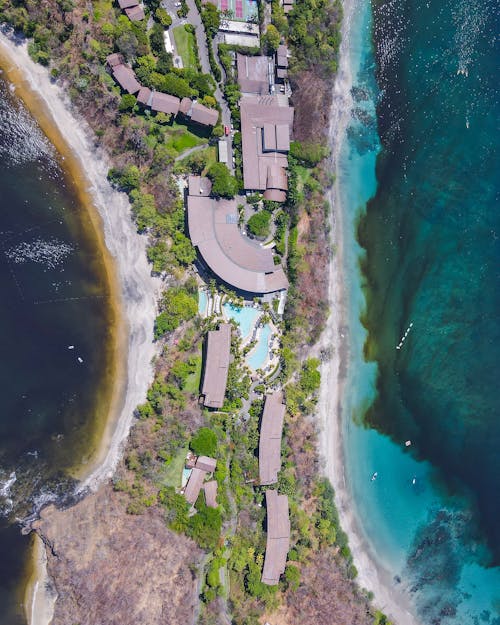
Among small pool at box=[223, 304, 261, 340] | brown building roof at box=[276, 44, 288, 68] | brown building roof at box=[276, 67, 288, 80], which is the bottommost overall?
small pool at box=[223, 304, 261, 340]

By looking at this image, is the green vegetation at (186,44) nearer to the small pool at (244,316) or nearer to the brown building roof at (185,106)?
the brown building roof at (185,106)

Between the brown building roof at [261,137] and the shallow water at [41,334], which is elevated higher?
the brown building roof at [261,137]

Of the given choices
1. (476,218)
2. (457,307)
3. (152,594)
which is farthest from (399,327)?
(152,594)

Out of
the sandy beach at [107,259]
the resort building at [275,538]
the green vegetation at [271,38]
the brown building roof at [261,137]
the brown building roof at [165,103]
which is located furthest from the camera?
the green vegetation at [271,38]

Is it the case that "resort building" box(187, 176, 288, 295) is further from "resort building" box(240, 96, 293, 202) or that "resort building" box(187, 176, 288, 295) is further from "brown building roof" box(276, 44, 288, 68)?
"brown building roof" box(276, 44, 288, 68)

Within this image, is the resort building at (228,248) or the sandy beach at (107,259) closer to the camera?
the sandy beach at (107,259)

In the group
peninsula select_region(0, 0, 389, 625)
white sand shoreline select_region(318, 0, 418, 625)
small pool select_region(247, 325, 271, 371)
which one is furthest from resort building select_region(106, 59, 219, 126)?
small pool select_region(247, 325, 271, 371)

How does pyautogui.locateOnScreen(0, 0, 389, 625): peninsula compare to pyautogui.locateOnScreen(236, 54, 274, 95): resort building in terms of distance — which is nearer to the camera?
pyautogui.locateOnScreen(0, 0, 389, 625): peninsula

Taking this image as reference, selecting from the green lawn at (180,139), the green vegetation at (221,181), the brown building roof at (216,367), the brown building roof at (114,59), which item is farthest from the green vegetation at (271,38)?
the brown building roof at (216,367)
